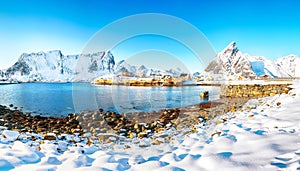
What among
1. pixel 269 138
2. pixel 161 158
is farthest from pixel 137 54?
pixel 269 138

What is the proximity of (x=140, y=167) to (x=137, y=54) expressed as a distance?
4817 mm

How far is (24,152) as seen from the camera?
386 centimetres

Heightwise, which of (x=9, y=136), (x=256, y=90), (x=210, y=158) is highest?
(x=256, y=90)

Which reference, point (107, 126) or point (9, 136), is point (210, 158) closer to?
point (9, 136)

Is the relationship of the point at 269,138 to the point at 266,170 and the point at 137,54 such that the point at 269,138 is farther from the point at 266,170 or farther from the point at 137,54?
the point at 137,54


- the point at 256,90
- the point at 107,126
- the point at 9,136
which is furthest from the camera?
the point at 256,90

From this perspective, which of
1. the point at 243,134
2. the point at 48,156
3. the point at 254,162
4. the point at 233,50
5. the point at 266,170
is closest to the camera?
the point at 266,170

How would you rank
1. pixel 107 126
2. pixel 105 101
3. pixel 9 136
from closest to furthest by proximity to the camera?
pixel 9 136 < pixel 107 126 < pixel 105 101

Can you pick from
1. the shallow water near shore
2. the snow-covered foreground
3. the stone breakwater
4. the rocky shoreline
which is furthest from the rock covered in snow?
the stone breakwater

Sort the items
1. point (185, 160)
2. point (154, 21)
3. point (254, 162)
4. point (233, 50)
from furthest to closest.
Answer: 1. point (233, 50)
2. point (154, 21)
3. point (185, 160)
4. point (254, 162)

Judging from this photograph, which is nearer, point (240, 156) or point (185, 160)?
point (240, 156)

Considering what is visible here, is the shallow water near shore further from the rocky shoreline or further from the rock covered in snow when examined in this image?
the rock covered in snow

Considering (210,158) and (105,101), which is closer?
(210,158)

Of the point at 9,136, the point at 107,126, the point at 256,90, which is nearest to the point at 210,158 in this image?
the point at 9,136
